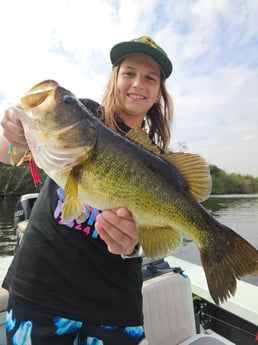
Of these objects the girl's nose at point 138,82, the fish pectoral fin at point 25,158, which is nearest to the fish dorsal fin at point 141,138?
the girl's nose at point 138,82

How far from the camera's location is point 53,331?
170 cm

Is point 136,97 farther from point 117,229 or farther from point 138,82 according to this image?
point 117,229

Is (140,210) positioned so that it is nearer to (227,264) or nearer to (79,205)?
(79,205)

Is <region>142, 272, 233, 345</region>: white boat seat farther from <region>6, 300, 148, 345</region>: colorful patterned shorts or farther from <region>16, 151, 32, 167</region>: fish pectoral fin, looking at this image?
<region>16, 151, 32, 167</region>: fish pectoral fin

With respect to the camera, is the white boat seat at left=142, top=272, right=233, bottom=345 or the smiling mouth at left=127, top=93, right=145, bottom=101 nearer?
the smiling mouth at left=127, top=93, right=145, bottom=101

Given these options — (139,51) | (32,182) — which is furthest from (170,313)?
(32,182)

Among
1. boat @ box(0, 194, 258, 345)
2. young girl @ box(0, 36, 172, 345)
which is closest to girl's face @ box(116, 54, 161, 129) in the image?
young girl @ box(0, 36, 172, 345)

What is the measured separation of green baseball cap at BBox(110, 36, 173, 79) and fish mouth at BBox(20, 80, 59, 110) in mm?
774

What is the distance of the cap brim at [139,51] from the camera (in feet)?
7.07

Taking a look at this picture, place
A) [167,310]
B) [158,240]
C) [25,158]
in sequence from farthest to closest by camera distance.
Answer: [167,310]
[25,158]
[158,240]

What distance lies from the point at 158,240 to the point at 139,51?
4.31ft

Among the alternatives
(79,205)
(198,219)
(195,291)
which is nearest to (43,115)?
(79,205)

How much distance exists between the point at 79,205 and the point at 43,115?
1.61 feet

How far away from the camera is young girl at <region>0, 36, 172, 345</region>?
1.68m
